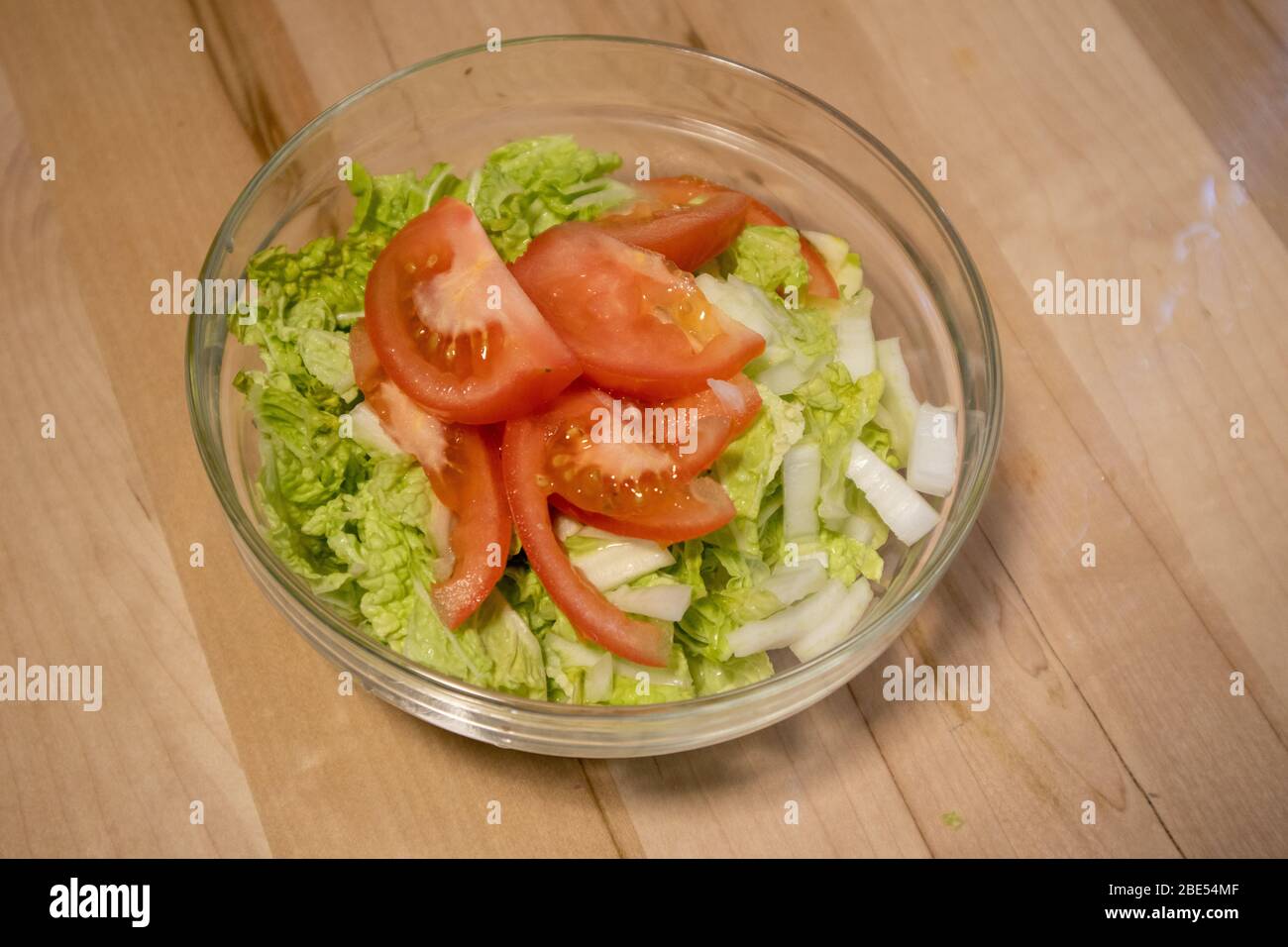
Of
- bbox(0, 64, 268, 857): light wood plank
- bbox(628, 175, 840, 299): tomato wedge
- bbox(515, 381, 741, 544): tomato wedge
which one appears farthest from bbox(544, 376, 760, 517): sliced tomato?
bbox(0, 64, 268, 857): light wood plank

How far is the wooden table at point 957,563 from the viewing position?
6.67 ft

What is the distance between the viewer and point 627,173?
2404 millimetres

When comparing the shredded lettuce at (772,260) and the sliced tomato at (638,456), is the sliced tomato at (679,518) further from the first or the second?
the shredded lettuce at (772,260)

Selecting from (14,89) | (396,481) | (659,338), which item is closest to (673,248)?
(659,338)

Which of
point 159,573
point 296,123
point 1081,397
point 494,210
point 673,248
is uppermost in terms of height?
point 296,123

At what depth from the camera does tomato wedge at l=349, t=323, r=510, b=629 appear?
1.82m

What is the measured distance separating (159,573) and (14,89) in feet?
3.75

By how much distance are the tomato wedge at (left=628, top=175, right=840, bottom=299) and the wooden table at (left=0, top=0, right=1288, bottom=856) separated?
0.46 m

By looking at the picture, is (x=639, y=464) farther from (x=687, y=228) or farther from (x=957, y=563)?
(x=957, y=563)

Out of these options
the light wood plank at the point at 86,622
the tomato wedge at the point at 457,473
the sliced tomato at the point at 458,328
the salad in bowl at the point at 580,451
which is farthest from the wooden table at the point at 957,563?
the sliced tomato at the point at 458,328

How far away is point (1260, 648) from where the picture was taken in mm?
2205

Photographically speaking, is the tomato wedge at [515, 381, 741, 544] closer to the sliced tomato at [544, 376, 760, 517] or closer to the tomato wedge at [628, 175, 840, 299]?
the sliced tomato at [544, 376, 760, 517]

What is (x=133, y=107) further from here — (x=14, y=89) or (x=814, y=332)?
(x=814, y=332)

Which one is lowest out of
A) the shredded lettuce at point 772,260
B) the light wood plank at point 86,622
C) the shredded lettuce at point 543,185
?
the light wood plank at point 86,622
